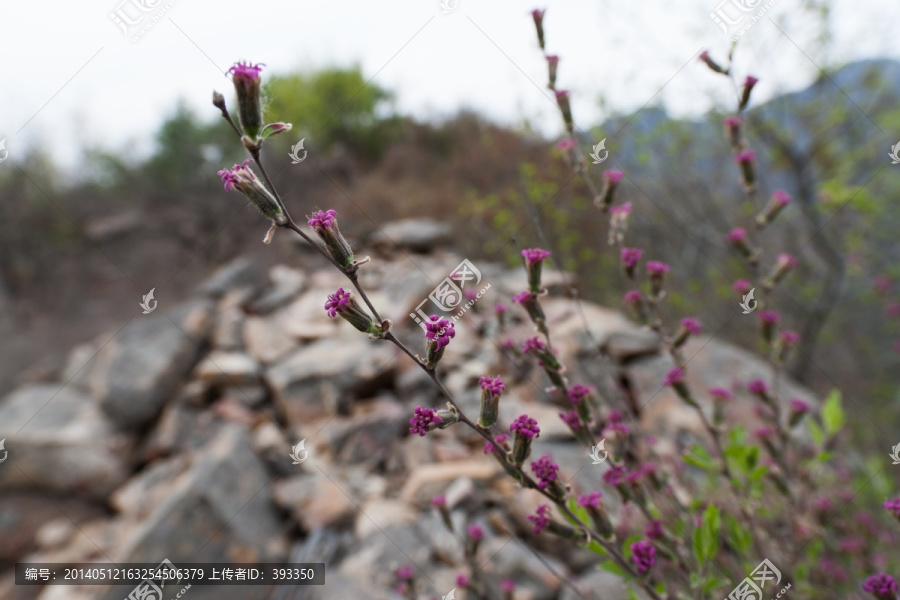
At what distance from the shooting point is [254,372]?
19.6 feet

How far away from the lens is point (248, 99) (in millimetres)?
1111

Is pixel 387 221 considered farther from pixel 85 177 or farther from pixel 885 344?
pixel 85 177

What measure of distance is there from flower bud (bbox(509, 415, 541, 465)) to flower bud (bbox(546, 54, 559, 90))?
147cm

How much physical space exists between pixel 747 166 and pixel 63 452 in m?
6.79

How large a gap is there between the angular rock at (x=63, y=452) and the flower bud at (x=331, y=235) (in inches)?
230

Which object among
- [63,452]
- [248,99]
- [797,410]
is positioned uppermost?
[63,452]

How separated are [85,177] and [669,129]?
18818 mm

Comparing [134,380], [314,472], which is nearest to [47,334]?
[134,380]

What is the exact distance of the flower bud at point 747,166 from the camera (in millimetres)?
2142
